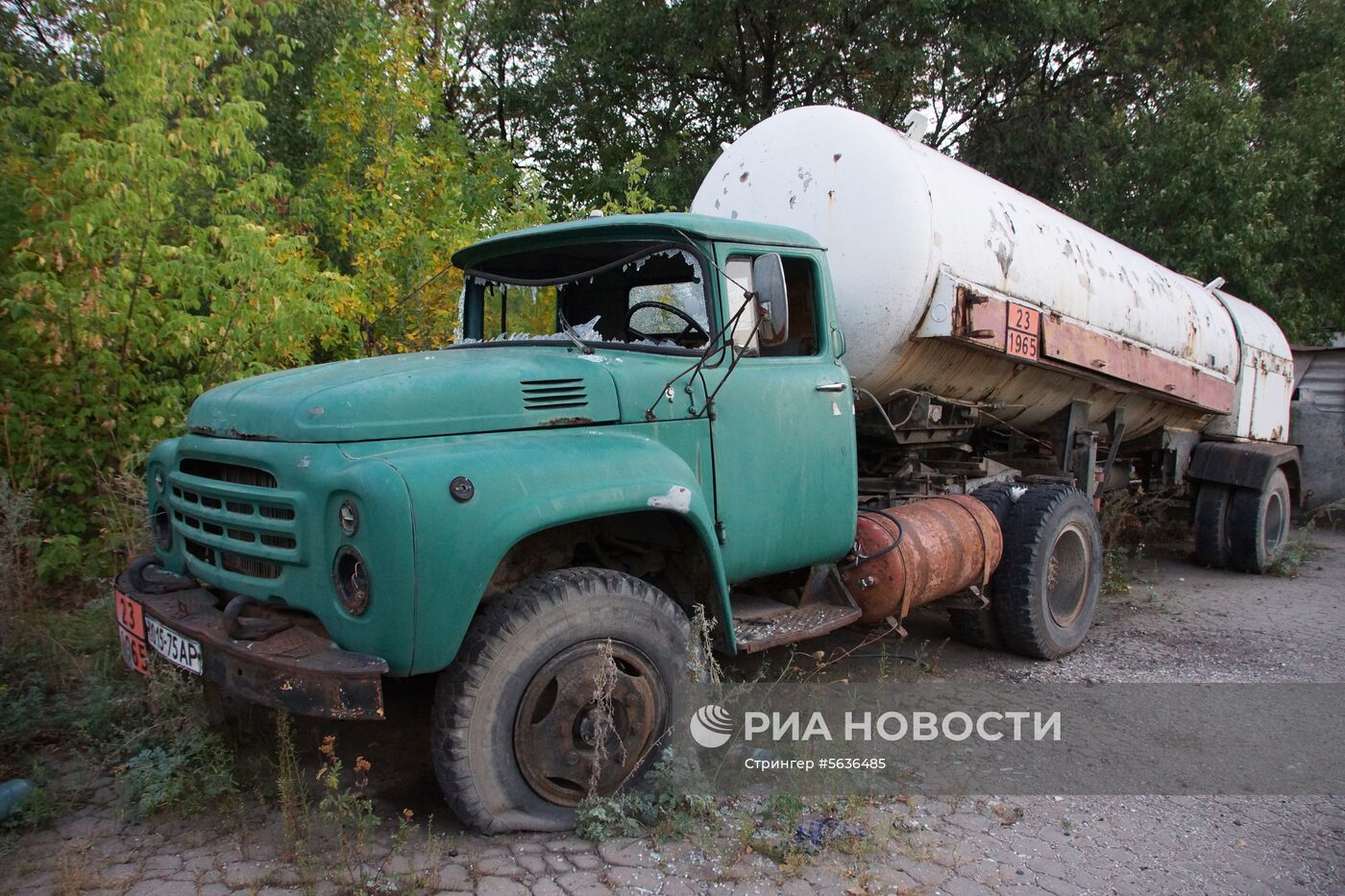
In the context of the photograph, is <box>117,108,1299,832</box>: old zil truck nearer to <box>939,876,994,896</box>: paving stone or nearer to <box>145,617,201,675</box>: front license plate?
<box>145,617,201,675</box>: front license plate

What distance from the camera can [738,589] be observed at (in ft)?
14.9

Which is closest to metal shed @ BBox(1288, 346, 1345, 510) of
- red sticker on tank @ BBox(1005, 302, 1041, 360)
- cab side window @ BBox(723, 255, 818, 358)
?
red sticker on tank @ BBox(1005, 302, 1041, 360)

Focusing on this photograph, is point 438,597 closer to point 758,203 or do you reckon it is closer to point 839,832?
point 839,832

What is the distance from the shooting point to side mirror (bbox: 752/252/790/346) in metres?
3.69

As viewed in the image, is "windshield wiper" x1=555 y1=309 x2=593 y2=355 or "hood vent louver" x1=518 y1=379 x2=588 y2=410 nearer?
"hood vent louver" x1=518 y1=379 x2=588 y2=410

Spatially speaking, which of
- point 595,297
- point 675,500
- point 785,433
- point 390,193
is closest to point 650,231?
point 595,297

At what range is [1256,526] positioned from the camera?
824 centimetres

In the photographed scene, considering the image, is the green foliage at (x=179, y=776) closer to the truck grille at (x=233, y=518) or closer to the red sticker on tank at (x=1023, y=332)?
the truck grille at (x=233, y=518)

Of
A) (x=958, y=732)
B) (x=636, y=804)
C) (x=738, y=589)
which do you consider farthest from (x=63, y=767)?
(x=958, y=732)

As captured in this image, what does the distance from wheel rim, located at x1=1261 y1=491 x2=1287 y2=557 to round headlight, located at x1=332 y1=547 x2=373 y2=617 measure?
8578 millimetres

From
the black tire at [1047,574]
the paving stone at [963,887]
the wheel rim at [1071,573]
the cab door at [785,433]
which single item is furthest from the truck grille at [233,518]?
the wheel rim at [1071,573]

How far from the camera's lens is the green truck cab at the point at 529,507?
2.82 m

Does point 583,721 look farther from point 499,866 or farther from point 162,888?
point 162,888

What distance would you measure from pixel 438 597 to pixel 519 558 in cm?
56
